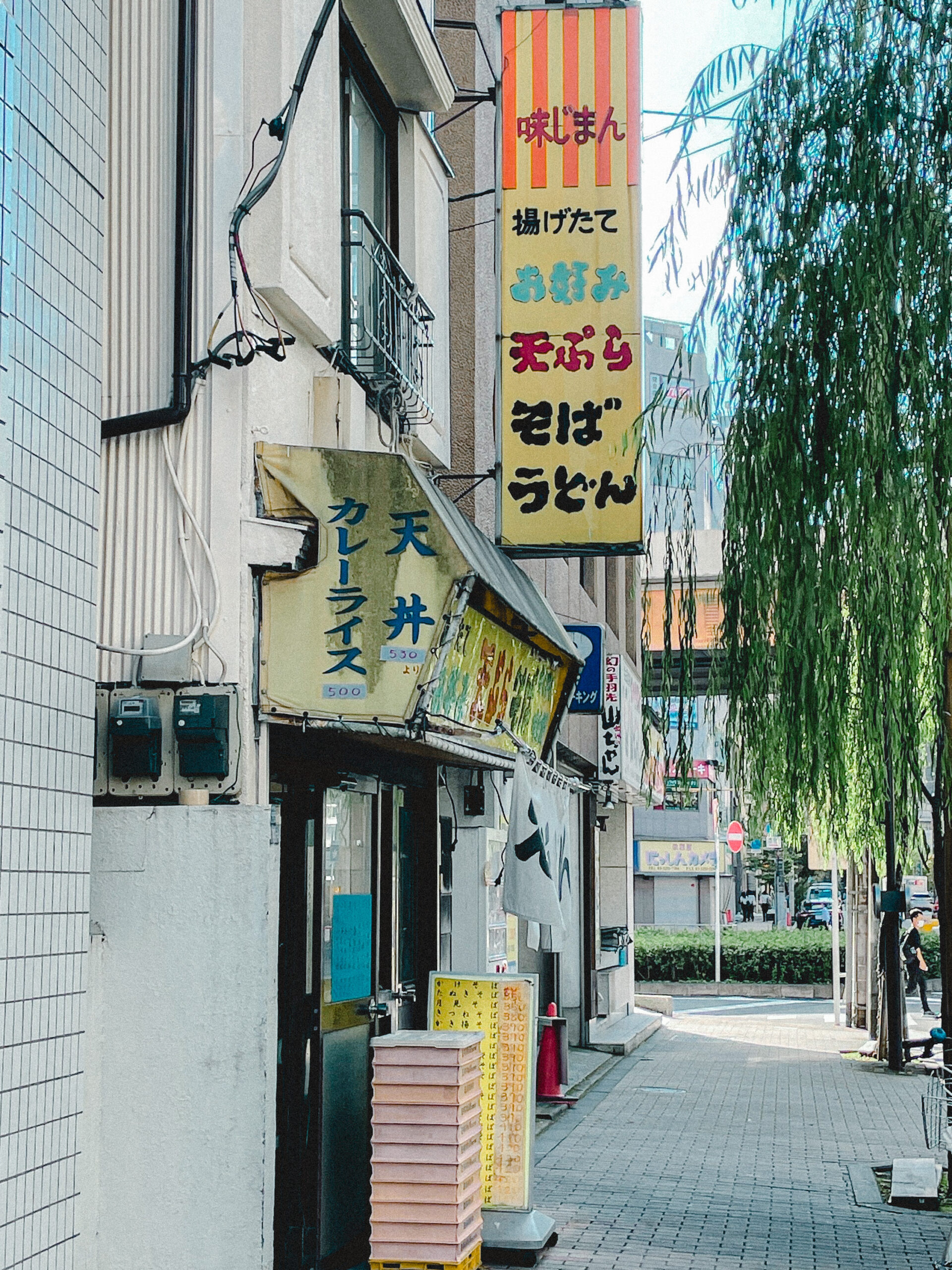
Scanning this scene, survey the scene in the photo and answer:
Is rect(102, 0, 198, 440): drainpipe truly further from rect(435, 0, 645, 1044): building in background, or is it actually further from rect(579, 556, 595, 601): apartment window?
rect(579, 556, 595, 601): apartment window

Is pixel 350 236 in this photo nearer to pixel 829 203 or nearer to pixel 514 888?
pixel 829 203

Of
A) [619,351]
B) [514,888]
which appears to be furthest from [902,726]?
[619,351]

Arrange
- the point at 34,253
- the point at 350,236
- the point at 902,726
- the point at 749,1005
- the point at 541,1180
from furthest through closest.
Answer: the point at 749,1005, the point at 541,1180, the point at 350,236, the point at 902,726, the point at 34,253

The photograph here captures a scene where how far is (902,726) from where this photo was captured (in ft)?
24.3

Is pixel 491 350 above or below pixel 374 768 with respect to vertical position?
above

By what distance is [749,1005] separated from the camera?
30.9 metres

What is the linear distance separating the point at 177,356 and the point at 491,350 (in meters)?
7.04

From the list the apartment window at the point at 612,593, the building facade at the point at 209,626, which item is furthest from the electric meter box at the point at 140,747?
the apartment window at the point at 612,593

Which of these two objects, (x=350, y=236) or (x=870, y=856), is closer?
(x=350, y=236)

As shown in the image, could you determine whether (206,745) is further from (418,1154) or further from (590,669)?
(590,669)

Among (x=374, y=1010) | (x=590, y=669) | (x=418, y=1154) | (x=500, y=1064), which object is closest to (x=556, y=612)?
(x=590, y=669)

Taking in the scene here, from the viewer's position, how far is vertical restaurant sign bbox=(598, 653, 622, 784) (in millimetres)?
20734

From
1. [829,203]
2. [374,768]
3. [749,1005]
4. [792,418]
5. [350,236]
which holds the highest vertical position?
[350,236]

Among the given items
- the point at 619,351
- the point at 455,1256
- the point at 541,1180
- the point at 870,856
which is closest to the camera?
the point at 455,1256
